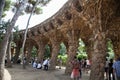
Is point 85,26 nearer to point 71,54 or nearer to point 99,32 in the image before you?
point 71,54

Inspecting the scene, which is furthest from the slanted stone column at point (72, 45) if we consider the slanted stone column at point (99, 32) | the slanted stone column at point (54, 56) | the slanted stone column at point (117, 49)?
the slanted stone column at point (99, 32)

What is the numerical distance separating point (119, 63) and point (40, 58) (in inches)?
852

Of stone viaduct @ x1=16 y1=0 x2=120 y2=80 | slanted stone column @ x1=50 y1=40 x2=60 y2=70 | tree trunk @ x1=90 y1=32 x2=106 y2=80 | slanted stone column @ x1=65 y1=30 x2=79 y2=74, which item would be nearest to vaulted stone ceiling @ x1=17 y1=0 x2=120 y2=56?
stone viaduct @ x1=16 y1=0 x2=120 y2=80

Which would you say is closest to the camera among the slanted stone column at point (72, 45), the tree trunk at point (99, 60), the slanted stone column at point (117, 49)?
the tree trunk at point (99, 60)

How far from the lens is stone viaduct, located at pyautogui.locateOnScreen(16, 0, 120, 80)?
43.2ft

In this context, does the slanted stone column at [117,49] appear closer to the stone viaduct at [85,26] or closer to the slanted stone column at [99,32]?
the stone viaduct at [85,26]

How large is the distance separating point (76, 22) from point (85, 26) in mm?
1397

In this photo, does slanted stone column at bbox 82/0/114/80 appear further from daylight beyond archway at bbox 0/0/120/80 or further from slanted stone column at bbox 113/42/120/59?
slanted stone column at bbox 113/42/120/59

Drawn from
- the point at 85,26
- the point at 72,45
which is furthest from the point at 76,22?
the point at 72,45

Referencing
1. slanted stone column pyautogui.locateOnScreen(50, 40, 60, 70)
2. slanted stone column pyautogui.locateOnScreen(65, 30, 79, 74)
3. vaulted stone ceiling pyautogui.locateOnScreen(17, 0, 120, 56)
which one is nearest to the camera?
vaulted stone ceiling pyautogui.locateOnScreen(17, 0, 120, 56)

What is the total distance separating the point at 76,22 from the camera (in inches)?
762

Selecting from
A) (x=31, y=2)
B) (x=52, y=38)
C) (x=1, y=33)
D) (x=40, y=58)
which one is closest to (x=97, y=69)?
(x=1, y=33)

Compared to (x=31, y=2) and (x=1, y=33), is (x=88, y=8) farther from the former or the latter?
(x=31, y=2)

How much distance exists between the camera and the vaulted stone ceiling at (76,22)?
44.7 ft
